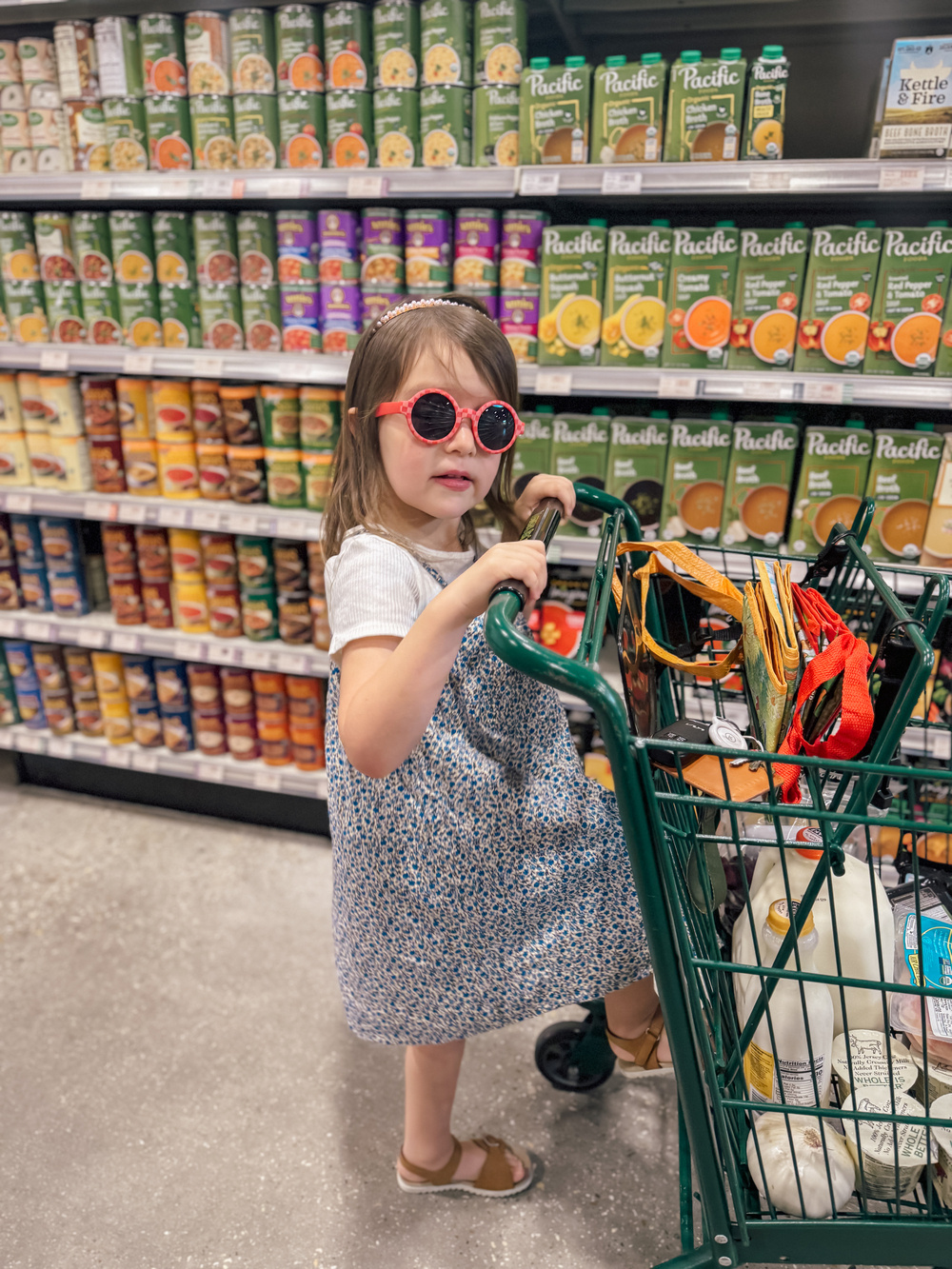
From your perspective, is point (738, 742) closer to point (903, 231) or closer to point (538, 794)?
point (538, 794)

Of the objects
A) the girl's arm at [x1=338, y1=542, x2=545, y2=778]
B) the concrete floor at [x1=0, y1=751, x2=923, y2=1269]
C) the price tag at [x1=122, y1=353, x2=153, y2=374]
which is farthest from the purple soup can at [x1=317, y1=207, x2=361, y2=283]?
the concrete floor at [x1=0, y1=751, x2=923, y2=1269]

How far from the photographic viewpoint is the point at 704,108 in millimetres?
1554

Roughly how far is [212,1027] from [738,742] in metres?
1.35

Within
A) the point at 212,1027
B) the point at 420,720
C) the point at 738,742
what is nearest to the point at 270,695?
the point at 212,1027

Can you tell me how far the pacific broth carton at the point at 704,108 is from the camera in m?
1.52

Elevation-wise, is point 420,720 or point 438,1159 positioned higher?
point 420,720

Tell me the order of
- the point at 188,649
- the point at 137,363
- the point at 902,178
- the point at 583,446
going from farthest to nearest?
the point at 188,649, the point at 137,363, the point at 583,446, the point at 902,178

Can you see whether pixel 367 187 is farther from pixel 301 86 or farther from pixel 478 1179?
pixel 478 1179

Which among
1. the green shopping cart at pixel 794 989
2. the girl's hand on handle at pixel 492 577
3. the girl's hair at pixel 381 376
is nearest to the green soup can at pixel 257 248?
the girl's hair at pixel 381 376

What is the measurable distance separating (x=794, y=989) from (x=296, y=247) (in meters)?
1.77

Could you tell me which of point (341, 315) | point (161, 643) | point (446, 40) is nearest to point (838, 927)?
point (341, 315)

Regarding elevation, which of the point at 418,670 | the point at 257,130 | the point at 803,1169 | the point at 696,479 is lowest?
the point at 803,1169

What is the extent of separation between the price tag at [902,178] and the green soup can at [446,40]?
33.1 inches

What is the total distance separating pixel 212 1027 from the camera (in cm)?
168
